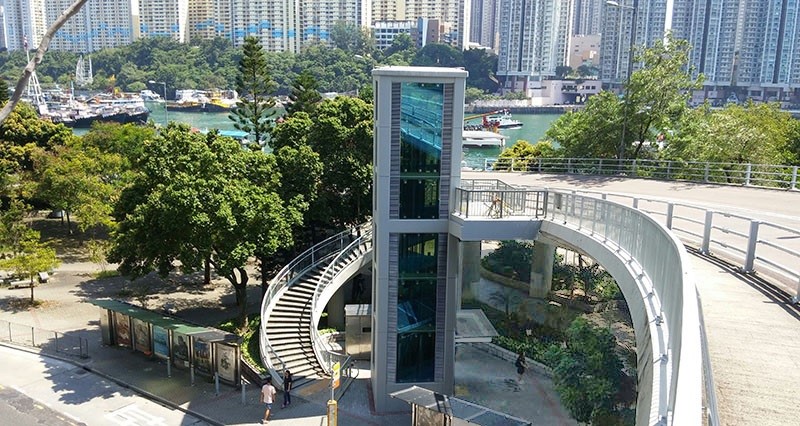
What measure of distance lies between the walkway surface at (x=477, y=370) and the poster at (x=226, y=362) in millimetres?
364

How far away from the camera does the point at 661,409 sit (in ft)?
15.5

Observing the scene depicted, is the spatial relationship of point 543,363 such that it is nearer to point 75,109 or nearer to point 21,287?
point 21,287

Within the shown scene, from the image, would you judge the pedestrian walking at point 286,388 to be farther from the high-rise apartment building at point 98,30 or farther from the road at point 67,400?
the high-rise apartment building at point 98,30

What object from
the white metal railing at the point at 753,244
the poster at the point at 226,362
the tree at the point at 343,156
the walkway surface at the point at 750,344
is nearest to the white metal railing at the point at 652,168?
the tree at the point at 343,156

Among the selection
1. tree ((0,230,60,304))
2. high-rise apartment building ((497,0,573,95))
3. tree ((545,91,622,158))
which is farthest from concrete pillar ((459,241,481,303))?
high-rise apartment building ((497,0,573,95))

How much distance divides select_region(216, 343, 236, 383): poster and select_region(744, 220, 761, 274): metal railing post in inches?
455

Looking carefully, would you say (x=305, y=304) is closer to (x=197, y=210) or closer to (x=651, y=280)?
(x=197, y=210)

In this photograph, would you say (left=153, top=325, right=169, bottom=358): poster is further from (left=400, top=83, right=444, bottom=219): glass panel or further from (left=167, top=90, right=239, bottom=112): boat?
(left=167, top=90, right=239, bottom=112): boat

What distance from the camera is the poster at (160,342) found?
1748 cm

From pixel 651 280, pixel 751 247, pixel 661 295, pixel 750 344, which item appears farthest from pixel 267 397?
pixel 750 344

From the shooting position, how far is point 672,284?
241 inches

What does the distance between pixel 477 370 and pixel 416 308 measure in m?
3.94

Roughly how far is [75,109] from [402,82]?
88.6 meters

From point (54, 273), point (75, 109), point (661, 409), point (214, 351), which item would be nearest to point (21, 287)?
point (54, 273)
